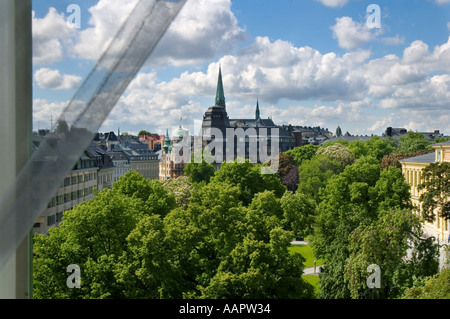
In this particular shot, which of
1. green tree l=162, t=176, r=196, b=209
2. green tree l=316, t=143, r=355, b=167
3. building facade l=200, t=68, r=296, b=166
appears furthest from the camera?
building facade l=200, t=68, r=296, b=166

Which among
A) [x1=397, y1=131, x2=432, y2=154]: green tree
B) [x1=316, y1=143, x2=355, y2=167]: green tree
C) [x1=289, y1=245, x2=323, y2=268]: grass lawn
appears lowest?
[x1=289, y1=245, x2=323, y2=268]: grass lawn

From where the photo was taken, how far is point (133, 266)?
5574mm

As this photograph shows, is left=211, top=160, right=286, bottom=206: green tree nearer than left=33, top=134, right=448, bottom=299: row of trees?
No

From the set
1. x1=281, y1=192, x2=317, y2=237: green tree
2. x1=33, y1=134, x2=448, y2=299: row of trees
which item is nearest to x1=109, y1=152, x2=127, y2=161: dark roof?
x1=281, y1=192, x2=317, y2=237: green tree

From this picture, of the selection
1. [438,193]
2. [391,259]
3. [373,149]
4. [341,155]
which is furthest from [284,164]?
[391,259]

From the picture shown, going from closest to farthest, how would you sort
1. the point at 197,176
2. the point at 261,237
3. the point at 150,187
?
the point at 261,237 → the point at 150,187 → the point at 197,176

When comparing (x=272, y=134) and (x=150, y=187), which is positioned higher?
(x=272, y=134)

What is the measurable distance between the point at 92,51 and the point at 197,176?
60.7 ft

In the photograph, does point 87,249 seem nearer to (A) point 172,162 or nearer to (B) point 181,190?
(B) point 181,190

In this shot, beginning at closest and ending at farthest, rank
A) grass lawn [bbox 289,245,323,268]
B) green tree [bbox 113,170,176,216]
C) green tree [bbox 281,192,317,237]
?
1. green tree [bbox 113,170,176,216]
2. green tree [bbox 281,192,317,237]
3. grass lawn [bbox 289,245,323,268]

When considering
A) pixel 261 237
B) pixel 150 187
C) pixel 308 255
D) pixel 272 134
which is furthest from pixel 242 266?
pixel 272 134

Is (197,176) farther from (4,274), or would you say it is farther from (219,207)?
(4,274)

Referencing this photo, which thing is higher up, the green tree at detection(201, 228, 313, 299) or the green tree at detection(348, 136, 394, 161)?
the green tree at detection(348, 136, 394, 161)

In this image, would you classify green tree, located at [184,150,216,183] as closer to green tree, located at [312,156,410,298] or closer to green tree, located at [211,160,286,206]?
green tree, located at [211,160,286,206]
